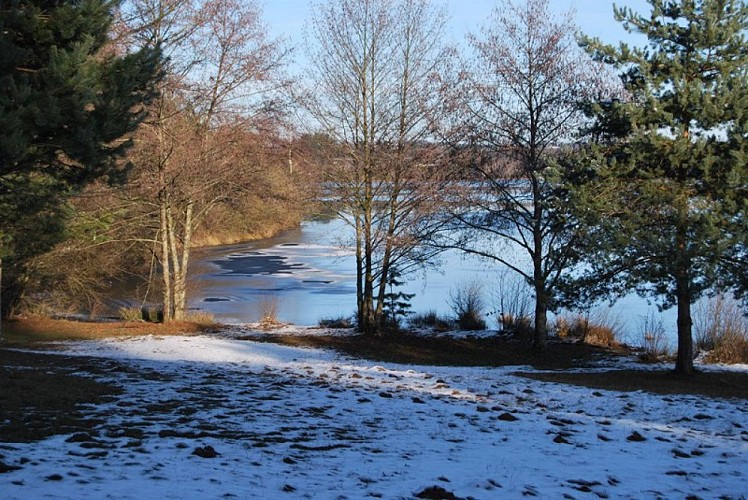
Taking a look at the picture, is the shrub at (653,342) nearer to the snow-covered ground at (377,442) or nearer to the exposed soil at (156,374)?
the exposed soil at (156,374)

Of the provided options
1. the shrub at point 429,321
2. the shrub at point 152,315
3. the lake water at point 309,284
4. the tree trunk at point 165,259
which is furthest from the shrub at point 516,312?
the shrub at point 152,315

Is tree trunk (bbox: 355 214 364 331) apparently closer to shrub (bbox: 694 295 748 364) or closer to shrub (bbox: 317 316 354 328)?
shrub (bbox: 317 316 354 328)

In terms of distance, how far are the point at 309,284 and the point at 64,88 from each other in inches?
963

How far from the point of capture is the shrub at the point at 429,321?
2315cm

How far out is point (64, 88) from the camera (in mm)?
7621

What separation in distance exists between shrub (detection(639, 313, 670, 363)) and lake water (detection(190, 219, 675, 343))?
20.4 inches

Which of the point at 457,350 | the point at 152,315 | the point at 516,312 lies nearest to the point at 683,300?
the point at 457,350

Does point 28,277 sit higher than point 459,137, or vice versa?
point 459,137

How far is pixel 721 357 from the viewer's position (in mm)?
17766

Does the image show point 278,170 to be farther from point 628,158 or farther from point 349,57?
point 628,158

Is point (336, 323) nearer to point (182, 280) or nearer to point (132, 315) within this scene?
point (182, 280)

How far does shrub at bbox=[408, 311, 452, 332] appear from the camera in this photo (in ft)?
75.9

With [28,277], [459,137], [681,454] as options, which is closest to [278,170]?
[459,137]

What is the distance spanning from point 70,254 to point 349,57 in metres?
10.00
